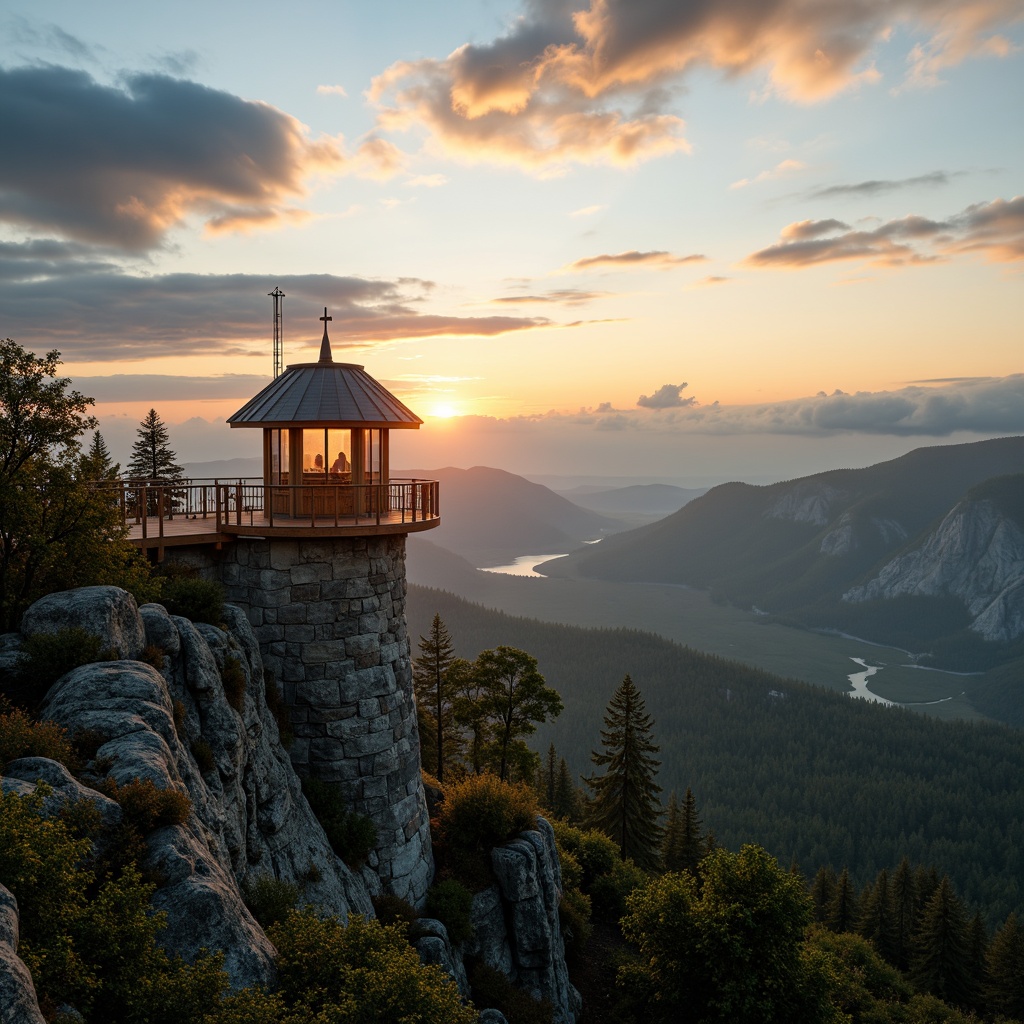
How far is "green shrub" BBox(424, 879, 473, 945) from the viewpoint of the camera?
21656 mm

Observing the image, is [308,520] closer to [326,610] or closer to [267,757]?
[326,610]

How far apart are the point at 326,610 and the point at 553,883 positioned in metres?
13.0

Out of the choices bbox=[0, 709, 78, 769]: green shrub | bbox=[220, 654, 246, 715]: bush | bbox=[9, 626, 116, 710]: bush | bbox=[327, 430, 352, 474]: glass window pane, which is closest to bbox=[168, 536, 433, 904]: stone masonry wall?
bbox=[327, 430, 352, 474]: glass window pane

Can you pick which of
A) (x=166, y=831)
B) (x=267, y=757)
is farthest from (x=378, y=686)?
(x=166, y=831)

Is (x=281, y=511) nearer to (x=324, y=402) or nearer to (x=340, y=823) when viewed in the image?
(x=324, y=402)

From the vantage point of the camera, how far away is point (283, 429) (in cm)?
2277

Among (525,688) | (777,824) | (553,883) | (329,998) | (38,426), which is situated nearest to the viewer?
(329,998)

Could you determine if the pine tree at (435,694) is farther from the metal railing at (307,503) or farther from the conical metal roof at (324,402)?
the conical metal roof at (324,402)

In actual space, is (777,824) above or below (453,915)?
below

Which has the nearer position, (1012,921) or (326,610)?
(326,610)

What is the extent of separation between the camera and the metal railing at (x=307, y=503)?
21328mm

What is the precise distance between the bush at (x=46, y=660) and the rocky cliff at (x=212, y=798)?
1.32 feet

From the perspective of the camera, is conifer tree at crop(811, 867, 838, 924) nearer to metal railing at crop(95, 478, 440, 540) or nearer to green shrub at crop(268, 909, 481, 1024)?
metal railing at crop(95, 478, 440, 540)

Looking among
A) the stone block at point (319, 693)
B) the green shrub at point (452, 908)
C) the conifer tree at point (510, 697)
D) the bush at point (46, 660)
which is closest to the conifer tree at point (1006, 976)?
the conifer tree at point (510, 697)
